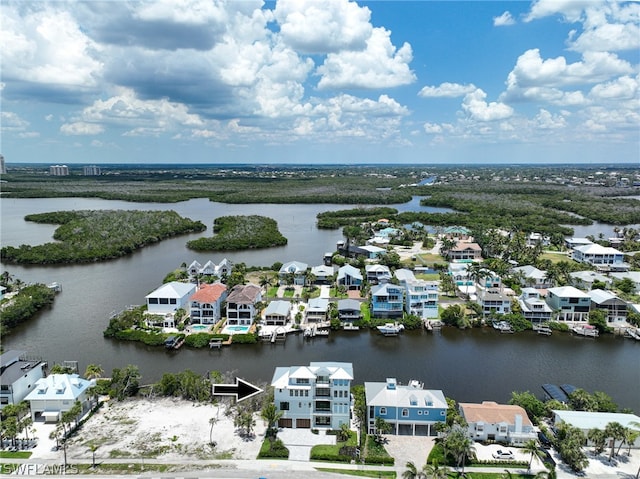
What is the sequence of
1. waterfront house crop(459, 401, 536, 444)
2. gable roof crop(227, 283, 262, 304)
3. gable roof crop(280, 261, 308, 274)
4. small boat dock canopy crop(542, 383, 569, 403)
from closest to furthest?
waterfront house crop(459, 401, 536, 444) → small boat dock canopy crop(542, 383, 569, 403) → gable roof crop(227, 283, 262, 304) → gable roof crop(280, 261, 308, 274)

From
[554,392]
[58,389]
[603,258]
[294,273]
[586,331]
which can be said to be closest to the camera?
[58,389]

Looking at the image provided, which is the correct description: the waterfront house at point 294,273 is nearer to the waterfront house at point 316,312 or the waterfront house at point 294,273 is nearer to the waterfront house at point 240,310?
the waterfront house at point 316,312

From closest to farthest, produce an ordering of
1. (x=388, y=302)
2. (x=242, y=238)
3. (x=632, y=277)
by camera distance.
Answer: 1. (x=388, y=302)
2. (x=632, y=277)
3. (x=242, y=238)

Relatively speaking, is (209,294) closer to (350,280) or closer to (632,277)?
(350,280)

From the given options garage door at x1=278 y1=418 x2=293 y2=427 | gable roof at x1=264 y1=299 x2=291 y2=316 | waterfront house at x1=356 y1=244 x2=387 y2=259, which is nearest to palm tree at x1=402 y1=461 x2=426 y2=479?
garage door at x1=278 y1=418 x2=293 y2=427

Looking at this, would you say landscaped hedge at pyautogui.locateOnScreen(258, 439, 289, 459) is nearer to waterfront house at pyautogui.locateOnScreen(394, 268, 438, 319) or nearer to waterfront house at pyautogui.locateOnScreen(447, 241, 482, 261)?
waterfront house at pyautogui.locateOnScreen(394, 268, 438, 319)

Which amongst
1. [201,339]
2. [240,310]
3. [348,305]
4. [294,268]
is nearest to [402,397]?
[348,305]

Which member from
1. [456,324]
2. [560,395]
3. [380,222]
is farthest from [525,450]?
[380,222]

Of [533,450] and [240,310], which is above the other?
[240,310]
